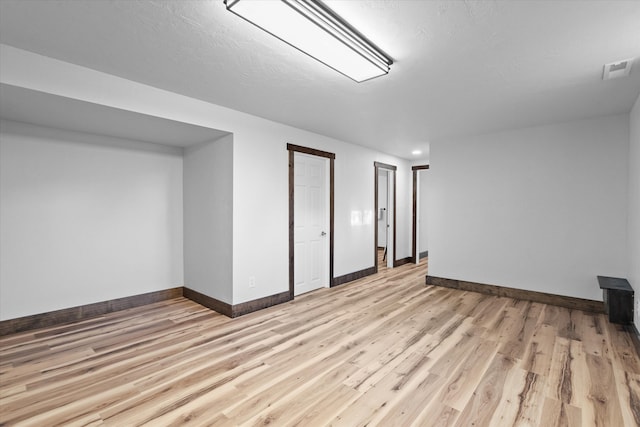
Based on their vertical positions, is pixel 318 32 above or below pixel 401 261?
above

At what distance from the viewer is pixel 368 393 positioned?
7.04 ft

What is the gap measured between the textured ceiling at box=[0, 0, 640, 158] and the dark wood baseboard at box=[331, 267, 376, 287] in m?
2.73

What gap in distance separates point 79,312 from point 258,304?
206 cm

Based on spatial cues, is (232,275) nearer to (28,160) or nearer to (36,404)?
(36,404)

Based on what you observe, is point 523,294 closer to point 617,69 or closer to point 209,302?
point 617,69

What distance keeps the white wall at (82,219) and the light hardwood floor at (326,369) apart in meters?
0.45

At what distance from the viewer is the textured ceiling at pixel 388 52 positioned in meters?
1.82

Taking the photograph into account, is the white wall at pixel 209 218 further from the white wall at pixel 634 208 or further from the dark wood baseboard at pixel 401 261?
the white wall at pixel 634 208

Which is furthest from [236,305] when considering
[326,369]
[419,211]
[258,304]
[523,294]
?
[419,211]

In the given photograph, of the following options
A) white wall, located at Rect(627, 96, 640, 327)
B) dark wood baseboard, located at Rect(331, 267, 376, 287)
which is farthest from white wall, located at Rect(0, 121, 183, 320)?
white wall, located at Rect(627, 96, 640, 327)

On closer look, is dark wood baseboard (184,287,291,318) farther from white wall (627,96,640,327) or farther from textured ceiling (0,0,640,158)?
white wall (627,96,640,327)

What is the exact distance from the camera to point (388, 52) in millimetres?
2277

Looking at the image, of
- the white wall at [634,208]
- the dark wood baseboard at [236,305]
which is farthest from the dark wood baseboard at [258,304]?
the white wall at [634,208]

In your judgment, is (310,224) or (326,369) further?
(310,224)
